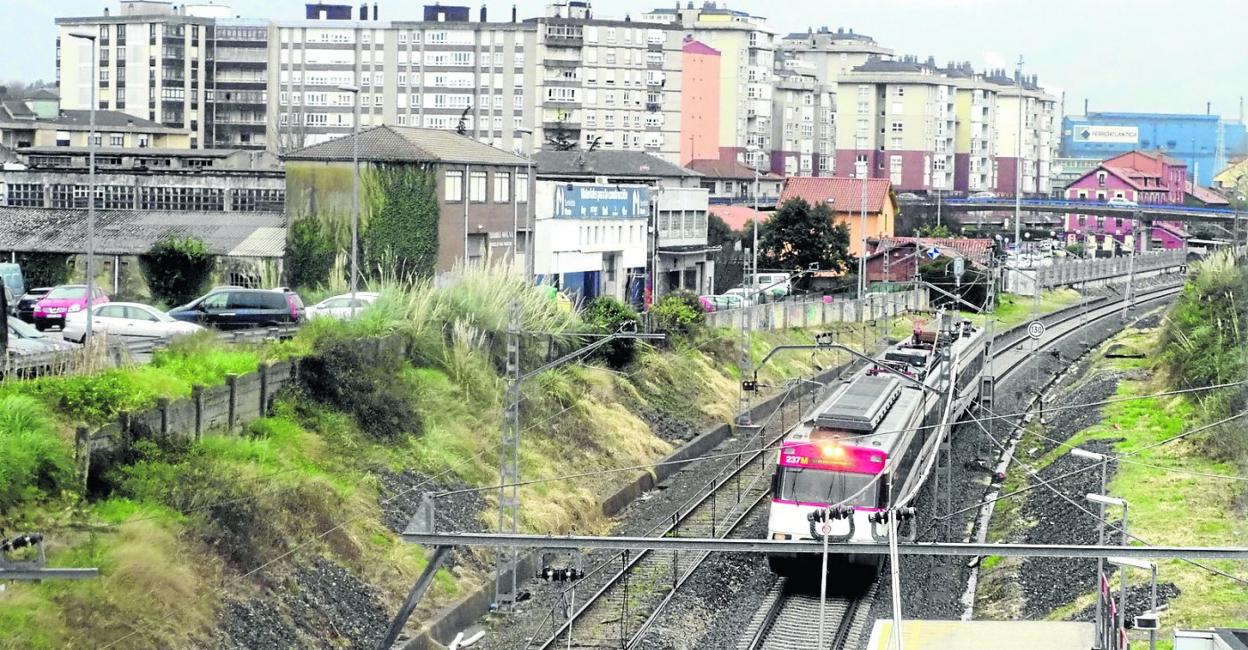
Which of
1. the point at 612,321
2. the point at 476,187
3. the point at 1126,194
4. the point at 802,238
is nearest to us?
the point at 612,321

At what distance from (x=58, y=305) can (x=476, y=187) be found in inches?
543

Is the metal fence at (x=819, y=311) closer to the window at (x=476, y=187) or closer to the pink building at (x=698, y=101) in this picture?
the window at (x=476, y=187)

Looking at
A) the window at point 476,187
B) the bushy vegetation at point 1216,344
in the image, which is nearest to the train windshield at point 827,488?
the bushy vegetation at point 1216,344

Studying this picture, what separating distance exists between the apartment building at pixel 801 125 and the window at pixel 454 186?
9225 cm

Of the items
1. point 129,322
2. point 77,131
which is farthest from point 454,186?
point 77,131

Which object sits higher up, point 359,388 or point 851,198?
point 851,198

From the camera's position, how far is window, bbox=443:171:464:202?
46.7m

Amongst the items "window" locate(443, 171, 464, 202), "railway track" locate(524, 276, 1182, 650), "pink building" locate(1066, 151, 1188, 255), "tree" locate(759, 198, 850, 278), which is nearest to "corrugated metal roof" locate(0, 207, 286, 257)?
"window" locate(443, 171, 464, 202)

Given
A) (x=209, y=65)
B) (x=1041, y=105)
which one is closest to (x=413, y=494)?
(x=209, y=65)

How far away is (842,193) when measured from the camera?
3460 inches

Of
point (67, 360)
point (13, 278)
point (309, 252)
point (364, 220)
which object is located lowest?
point (67, 360)

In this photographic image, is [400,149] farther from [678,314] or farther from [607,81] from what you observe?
[607,81]

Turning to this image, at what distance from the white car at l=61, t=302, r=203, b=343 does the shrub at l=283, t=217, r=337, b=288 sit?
9.72 m

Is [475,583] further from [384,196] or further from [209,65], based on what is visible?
[209,65]
